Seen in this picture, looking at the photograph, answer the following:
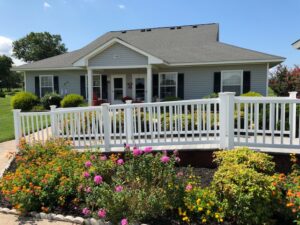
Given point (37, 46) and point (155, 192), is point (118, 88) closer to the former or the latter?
point (155, 192)

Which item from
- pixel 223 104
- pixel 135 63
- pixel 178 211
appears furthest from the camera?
pixel 135 63

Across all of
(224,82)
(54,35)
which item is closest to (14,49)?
(54,35)

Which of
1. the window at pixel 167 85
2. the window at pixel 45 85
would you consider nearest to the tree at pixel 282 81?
the window at pixel 167 85

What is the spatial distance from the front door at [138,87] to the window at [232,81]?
4.79m

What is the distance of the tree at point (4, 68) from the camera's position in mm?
67500

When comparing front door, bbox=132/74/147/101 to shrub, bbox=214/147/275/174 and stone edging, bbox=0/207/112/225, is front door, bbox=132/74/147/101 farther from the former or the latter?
stone edging, bbox=0/207/112/225

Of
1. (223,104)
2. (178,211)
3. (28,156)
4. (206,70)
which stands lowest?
(178,211)

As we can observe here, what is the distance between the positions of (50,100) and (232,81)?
1096 centimetres

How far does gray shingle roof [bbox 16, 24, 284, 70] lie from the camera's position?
14605 mm

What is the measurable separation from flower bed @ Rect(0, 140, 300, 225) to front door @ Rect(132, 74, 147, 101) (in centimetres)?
1219

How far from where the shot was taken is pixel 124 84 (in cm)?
1698

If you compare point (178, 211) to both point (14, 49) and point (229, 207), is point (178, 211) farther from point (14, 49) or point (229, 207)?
point (14, 49)

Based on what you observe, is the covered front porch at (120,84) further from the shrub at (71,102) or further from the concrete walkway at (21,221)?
the concrete walkway at (21,221)

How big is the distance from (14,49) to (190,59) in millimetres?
66278
